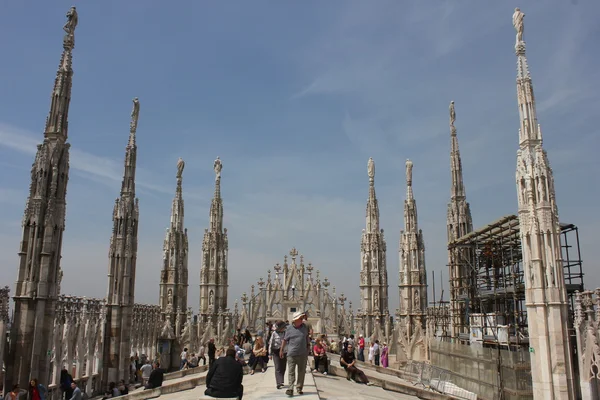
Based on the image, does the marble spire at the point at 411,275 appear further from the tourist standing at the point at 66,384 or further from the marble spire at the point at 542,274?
the tourist standing at the point at 66,384

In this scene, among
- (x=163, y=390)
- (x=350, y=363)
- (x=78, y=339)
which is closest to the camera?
(x=350, y=363)

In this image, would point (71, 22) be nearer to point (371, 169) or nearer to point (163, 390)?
A: point (163, 390)

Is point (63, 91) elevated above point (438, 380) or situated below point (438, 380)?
above

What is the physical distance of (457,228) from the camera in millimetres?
30344

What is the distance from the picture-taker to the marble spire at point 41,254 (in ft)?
51.9

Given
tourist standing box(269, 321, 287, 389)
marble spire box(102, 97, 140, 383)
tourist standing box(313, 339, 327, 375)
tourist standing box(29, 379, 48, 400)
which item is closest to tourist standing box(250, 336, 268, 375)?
tourist standing box(313, 339, 327, 375)

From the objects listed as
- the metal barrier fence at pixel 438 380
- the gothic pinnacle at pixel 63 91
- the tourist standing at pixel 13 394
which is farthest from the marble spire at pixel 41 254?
the metal barrier fence at pixel 438 380

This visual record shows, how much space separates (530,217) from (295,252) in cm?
2133

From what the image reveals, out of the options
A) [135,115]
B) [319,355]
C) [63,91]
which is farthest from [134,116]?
[319,355]

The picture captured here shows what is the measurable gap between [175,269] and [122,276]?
40.1 ft

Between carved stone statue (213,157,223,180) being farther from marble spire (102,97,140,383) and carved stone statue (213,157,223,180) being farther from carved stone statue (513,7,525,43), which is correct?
carved stone statue (513,7,525,43)

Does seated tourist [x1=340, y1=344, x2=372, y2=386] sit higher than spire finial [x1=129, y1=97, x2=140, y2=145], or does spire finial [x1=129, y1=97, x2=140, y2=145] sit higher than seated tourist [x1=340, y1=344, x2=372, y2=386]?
spire finial [x1=129, y1=97, x2=140, y2=145]

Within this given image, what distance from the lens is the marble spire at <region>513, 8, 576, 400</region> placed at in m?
15.7

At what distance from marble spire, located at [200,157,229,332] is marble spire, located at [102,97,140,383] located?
12531 mm
